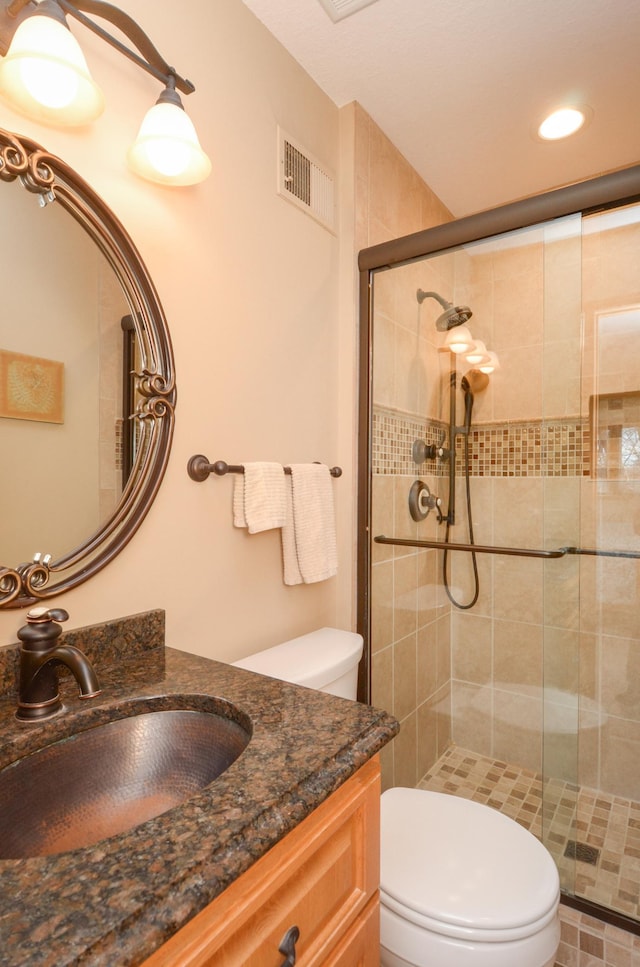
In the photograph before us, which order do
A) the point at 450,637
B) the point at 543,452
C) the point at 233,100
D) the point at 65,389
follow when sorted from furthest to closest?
the point at 450,637 < the point at 543,452 < the point at 233,100 < the point at 65,389

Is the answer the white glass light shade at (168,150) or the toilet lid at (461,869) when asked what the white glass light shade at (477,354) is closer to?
the white glass light shade at (168,150)

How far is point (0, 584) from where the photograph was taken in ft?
2.99

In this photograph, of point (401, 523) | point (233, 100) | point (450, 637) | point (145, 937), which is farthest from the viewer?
point (450, 637)

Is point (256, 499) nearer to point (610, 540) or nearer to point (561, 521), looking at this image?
point (561, 521)

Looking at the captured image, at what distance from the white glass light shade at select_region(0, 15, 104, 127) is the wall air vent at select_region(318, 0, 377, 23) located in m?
0.90

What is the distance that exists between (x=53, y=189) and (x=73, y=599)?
0.80 metres

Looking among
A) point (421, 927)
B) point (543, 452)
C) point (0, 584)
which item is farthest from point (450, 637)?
point (0, 584)

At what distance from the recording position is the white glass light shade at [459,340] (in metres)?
1.81

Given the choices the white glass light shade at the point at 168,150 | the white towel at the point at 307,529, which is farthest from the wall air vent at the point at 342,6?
the white towel at the point at 307,529

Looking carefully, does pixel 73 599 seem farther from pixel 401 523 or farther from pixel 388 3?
pixel 388 3

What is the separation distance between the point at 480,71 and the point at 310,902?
2253mm

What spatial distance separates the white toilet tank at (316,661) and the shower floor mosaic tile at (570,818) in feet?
2.38

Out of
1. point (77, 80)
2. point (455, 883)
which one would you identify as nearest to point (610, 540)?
point (455, 883)

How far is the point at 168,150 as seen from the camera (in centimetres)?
110
